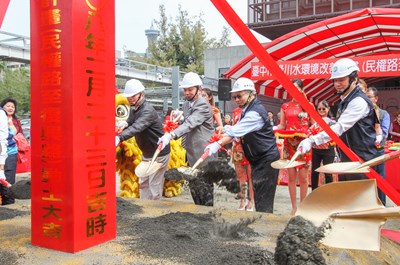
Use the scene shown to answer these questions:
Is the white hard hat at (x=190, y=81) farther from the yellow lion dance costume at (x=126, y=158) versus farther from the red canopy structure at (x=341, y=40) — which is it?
the red canopy structure at (x=341, y=40)

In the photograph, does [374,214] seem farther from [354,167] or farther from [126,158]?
[126,158]

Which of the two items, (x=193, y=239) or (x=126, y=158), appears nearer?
(x=193, y=239)

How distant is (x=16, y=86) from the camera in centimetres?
2606

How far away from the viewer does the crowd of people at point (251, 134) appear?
9.34ft

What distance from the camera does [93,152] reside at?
1943 millimetres

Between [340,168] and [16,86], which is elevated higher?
[16,86]

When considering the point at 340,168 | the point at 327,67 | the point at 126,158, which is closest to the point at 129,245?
the point at 340,168

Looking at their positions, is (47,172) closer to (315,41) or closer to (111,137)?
(111,137)

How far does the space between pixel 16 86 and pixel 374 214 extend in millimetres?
27131

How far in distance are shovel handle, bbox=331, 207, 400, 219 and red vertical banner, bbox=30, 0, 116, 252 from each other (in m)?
1.11

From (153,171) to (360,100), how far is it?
1.89 meters

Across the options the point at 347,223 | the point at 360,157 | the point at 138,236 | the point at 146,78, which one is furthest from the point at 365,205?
the point at 146,78

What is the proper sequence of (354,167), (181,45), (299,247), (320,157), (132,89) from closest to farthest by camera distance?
(299,247), (354,167), (132,89), (320,157), (181,45)

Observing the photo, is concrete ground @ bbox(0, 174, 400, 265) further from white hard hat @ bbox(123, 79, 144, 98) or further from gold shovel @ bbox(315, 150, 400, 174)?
white hard hat @ bbox(123, 79, 144, 98)
